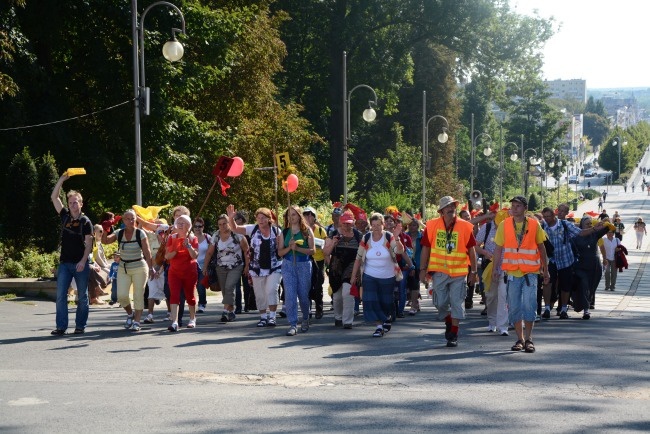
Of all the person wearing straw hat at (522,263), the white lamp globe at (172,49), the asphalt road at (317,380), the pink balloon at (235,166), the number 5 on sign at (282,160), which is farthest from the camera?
the white lamp globe at (172,49)

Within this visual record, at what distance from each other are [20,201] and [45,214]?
1.96ft

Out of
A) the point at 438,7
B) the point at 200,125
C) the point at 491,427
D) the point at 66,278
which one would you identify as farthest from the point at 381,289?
the point at 438,7

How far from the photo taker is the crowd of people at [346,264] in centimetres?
1271

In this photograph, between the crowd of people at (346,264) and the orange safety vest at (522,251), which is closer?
the orange safety vest at (522,251)

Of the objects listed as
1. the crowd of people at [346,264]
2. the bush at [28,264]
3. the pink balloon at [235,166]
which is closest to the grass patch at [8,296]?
the bush at [28,264]

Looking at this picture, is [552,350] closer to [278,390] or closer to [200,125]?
[278,390]

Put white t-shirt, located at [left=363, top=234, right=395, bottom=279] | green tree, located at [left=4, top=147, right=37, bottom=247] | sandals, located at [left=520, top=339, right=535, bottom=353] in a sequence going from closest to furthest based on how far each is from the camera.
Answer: sandals, located at [left=520, top=339, right=535, bottom=353], white t-shirt, located at [left=363, top=234, right=395, bottom=279], green tree, located at [left=4, top=147, right=37, bottom=247]

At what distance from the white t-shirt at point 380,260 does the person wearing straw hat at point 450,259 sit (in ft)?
3.76

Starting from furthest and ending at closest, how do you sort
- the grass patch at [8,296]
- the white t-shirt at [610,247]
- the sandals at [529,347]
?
the white t-shirt at [610,247], the grass patch at [8,296], the sandals at [529,347]

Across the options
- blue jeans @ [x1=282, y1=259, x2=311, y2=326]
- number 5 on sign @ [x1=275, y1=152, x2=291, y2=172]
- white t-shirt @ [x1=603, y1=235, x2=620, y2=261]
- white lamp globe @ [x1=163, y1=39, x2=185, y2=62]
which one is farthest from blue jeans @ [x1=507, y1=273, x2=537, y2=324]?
white t-shirt @ [x1=603, y1=235, x2=620, y2=261]

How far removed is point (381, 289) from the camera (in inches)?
558

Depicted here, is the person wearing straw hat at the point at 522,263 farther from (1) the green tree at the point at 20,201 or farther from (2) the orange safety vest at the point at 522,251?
(1) the green tree at the point at 20,201

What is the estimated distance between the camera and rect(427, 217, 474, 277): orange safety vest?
12.8 m

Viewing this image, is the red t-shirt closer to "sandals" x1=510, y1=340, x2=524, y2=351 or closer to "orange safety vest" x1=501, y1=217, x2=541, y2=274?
"orange safety vest" x1=501, y1=217, x2=541, y2=274
